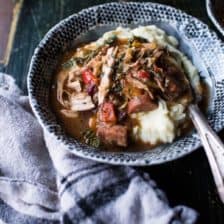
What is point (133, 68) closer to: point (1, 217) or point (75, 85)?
point (75, 85)

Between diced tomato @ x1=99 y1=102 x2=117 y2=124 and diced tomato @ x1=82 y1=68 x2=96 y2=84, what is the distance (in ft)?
0.54

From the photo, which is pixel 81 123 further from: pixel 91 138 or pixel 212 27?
pixel 212 27

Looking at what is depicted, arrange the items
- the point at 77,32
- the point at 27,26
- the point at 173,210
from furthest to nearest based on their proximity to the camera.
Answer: the point at 27,26 → the point at 77,32 → the point at 173,210

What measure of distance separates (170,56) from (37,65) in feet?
2.15

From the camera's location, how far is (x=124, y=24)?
280 centimetres

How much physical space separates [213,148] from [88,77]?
717mm

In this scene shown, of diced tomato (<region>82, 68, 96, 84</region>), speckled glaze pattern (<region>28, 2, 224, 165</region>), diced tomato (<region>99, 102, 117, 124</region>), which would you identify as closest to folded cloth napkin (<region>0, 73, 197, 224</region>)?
speckled glaze pattern (<region>28, 2, 224, 165</region>)

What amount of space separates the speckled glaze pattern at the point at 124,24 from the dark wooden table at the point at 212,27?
13cm

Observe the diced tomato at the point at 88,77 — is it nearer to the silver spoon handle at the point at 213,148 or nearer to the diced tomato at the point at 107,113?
the diced tomato at the point at 107,113

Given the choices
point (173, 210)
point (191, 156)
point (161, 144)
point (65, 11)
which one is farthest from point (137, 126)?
point (65, 11)

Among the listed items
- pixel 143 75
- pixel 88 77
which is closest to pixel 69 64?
pixel 88 77

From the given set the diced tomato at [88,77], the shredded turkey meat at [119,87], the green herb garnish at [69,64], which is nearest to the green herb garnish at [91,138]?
the shredded turkey meat at [119,87]

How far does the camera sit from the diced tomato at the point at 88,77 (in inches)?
98.2

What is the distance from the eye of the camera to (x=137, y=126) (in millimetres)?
2369
